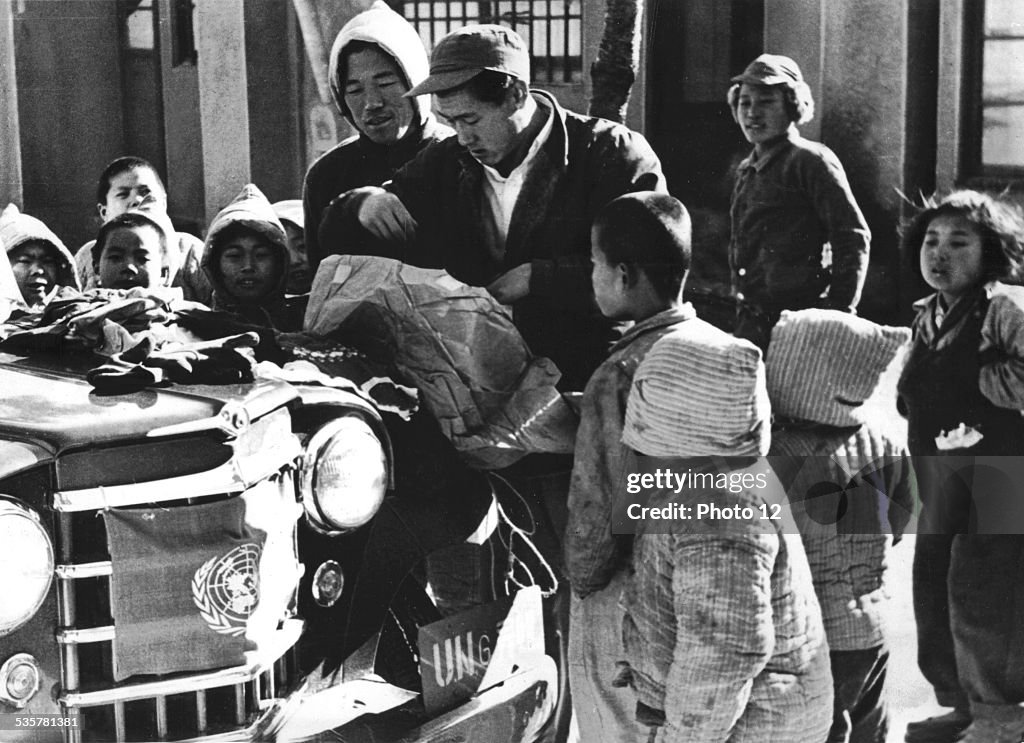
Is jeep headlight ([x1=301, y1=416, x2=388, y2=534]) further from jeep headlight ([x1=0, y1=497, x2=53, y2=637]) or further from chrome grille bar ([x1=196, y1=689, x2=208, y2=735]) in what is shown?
jeep headlight ([x1=0, y1=497, x2=53, y2=637])

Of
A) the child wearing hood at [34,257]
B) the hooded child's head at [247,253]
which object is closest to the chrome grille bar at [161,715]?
the hooded child's head at [247,253]

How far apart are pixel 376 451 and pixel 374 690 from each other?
57 cm

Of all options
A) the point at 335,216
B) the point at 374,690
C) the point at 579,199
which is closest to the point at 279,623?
the point at 374,690

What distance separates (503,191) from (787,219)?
667 mm

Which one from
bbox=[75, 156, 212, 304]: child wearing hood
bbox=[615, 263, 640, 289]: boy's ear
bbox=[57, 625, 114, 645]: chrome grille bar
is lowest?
bbox=[57, 625, 114, 645]: chrome grille bar

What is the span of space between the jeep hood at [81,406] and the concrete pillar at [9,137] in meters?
0.50

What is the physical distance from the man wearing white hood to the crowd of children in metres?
0.12

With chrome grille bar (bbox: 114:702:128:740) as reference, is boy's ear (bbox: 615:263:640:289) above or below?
above

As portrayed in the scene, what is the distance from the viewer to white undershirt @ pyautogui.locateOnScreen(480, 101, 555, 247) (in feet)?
10.1

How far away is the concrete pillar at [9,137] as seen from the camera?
315cm

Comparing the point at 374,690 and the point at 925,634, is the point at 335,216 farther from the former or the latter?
the point at 925,634

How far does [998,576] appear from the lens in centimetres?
307

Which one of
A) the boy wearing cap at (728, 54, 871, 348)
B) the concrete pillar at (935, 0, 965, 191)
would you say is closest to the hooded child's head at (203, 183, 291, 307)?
the boy wearing cap at (728, 54, 871, 348)

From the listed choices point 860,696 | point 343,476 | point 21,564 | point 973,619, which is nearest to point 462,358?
point 343,476
